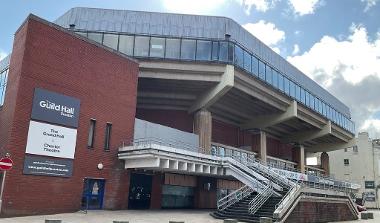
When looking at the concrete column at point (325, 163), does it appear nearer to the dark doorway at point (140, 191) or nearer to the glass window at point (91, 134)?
the dark doorway at point (140, 191)

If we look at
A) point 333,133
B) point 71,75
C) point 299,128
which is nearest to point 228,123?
point 299,128

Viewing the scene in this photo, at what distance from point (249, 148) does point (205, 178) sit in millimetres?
12261

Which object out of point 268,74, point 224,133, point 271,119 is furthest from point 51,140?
point 271,119

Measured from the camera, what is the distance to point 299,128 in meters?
53.6

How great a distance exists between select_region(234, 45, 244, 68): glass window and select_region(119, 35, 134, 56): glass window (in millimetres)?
9722

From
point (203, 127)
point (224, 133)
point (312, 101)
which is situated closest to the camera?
point (203, 127)

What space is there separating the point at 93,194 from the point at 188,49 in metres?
16.0

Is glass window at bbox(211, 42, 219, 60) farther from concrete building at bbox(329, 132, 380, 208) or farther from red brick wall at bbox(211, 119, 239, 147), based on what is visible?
concrete building at bbox(329, 132, 380, 208)

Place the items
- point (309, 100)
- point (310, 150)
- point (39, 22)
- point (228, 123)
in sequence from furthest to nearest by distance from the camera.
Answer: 1. point (310, 150)
2. point (309, 100)
3. point (228, 123)
4. point (39, 22)

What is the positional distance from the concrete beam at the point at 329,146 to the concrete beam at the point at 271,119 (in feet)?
71.9

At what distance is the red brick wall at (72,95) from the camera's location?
2212cm

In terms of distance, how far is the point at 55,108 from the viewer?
951 inches

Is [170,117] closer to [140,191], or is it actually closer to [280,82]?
[140,191]

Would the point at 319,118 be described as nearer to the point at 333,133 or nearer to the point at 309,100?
the point at 309,100
